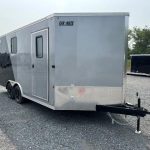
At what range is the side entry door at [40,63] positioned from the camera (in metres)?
7.44

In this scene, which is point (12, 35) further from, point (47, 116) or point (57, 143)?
point (57, 143)

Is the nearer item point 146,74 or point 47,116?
point 47,116

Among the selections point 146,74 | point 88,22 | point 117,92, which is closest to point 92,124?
point 117,92

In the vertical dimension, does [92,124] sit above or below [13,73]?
below

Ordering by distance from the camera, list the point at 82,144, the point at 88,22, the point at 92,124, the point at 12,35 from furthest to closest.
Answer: the point at 12,35
the point at 92,124
the point at 88,22
the point at 82,144

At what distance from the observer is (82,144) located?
18.7 feet

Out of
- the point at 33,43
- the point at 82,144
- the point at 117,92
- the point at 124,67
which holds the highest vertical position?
the point at 33,43

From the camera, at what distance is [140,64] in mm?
25766

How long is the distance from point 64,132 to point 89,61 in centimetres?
179

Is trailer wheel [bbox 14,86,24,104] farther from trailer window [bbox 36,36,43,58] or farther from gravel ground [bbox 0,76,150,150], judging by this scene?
trailer window [bbox 36,36,43,58]

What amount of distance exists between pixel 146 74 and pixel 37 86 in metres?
18.1

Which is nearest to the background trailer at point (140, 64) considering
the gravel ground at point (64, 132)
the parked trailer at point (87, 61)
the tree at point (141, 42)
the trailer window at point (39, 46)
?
the gravel ground at point (64, 132)

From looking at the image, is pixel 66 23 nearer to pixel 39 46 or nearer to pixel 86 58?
pixel 86 58

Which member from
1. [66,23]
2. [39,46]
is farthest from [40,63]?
[66,23]
